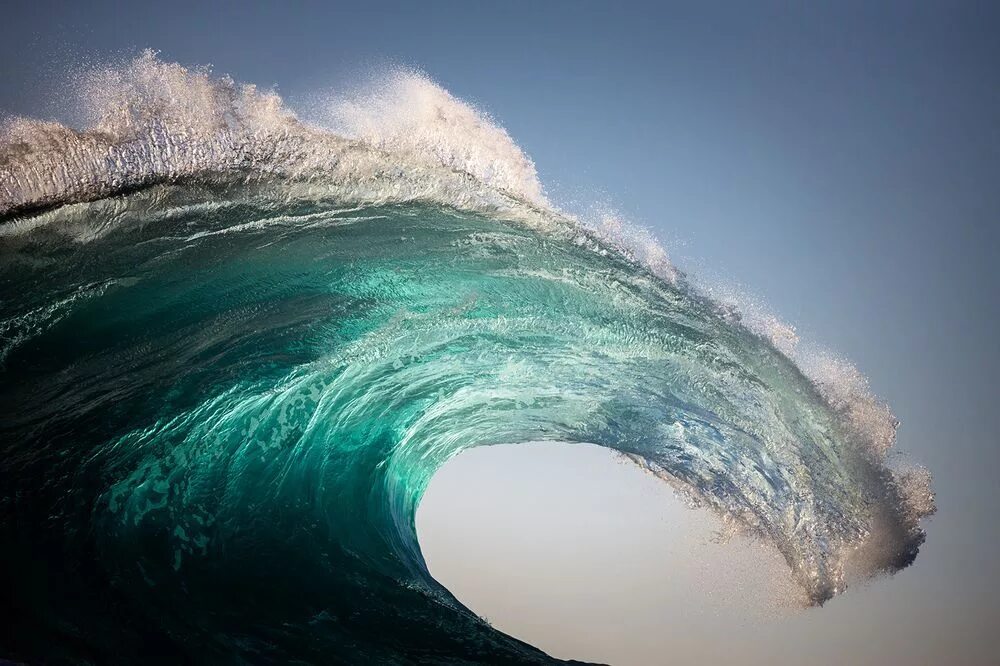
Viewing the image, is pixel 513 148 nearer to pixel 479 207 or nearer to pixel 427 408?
pixel 479 207

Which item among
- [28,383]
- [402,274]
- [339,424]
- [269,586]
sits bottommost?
[269,586]

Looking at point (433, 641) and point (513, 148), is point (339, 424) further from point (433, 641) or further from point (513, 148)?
point (513, 148)

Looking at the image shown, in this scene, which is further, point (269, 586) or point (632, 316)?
point (632, 316)

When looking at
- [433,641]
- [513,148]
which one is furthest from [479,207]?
[433,641]

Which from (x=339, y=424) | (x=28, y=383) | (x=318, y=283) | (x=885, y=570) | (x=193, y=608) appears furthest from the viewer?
(x=885, y=570)

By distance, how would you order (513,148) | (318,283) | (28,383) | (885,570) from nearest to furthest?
(28,383)
(513,148)
(318,283)
(885,570)

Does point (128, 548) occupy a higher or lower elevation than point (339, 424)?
lower
